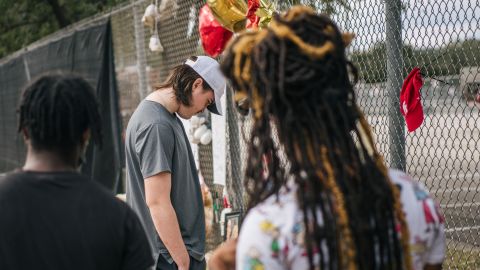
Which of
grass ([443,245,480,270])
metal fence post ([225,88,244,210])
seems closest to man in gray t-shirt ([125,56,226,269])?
grass ([443,245,480,270])

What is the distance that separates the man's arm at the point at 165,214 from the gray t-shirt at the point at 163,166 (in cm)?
6

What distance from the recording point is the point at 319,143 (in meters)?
2.04

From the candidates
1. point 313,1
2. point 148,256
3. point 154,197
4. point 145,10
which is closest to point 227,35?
point 313,1

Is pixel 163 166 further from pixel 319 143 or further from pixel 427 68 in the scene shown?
pixel 319 143

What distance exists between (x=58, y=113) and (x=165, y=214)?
167 centimetres

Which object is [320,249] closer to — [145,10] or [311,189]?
[311,189]

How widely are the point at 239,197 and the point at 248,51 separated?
4.44 metres

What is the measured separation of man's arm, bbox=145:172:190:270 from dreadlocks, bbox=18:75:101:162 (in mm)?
A: 1494

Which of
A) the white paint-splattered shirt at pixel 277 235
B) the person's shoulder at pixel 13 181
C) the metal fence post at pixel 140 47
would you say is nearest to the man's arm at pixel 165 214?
the person's shoulder at pixel 13 181

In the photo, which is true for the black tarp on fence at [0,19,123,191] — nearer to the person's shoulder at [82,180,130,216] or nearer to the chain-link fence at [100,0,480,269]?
the chain-link fence at [100,0,480,269]

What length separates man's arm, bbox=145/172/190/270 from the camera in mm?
3980

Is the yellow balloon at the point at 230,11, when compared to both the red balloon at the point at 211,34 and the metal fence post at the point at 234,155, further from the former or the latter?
the metal fence post at the point at 234,155

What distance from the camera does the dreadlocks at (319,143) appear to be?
2.01 m

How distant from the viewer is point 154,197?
398cm
